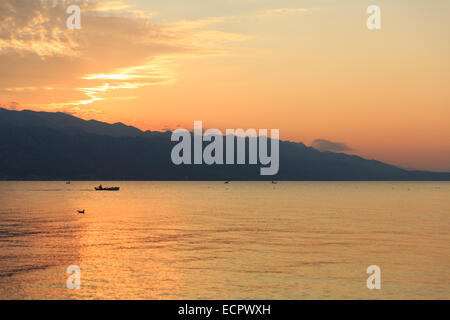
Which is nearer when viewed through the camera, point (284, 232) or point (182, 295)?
point (182, 295)

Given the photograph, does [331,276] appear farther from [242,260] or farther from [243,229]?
[243,229]

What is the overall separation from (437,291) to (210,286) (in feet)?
54.3

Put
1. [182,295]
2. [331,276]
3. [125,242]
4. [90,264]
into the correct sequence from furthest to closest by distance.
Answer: [125,242], [90,264], [331,276], [182,295]

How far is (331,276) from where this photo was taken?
3956 centimetres

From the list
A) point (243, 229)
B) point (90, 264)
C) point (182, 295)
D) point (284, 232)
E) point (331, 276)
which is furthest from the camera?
point (243, 229)

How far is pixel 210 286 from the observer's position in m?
36.0
